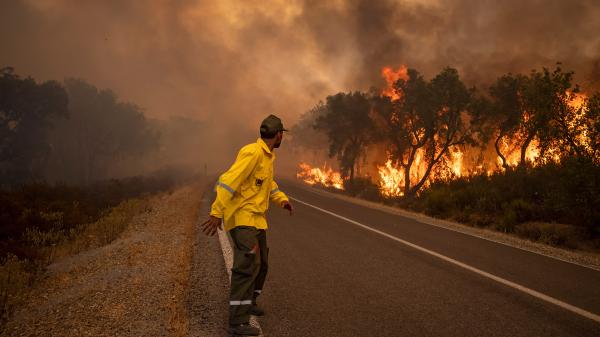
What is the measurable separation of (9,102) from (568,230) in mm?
42280

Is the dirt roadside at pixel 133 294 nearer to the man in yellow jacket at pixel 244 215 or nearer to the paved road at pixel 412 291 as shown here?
the man in yellow jacket at pixel 244 215

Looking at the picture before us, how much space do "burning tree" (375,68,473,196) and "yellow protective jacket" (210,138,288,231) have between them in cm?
2212

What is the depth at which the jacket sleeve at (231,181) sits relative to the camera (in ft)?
11.3

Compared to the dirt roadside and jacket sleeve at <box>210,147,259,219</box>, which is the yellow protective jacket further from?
the dirt roadside

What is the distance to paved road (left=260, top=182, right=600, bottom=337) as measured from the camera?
12.8ft

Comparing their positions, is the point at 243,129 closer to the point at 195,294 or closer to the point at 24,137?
the point at 24,137

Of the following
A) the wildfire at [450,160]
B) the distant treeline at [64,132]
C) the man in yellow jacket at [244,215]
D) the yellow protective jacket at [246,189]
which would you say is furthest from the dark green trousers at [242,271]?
the distant treeline at [64,132]

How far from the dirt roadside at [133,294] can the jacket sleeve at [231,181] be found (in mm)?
1208

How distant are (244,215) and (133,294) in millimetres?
2017

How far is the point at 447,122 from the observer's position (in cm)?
2403

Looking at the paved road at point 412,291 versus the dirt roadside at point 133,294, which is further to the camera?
the paved road at point 412,291

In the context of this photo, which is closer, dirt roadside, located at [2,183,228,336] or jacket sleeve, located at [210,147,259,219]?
jacket sleeve, located at [210,147,259,219]

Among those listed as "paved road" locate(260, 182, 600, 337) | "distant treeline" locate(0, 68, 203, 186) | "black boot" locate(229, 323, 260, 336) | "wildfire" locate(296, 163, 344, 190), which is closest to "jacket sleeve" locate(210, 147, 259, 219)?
"black boot" locate(229, 323, 260, 336)

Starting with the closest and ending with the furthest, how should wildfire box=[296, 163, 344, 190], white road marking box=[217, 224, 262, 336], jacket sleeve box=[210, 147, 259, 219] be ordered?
jacket sleeve box=[210, 147, 259, 219]
white road marking box=[217, 224, 262, 336]
wildfire box=[296, 163, 344, 190]
